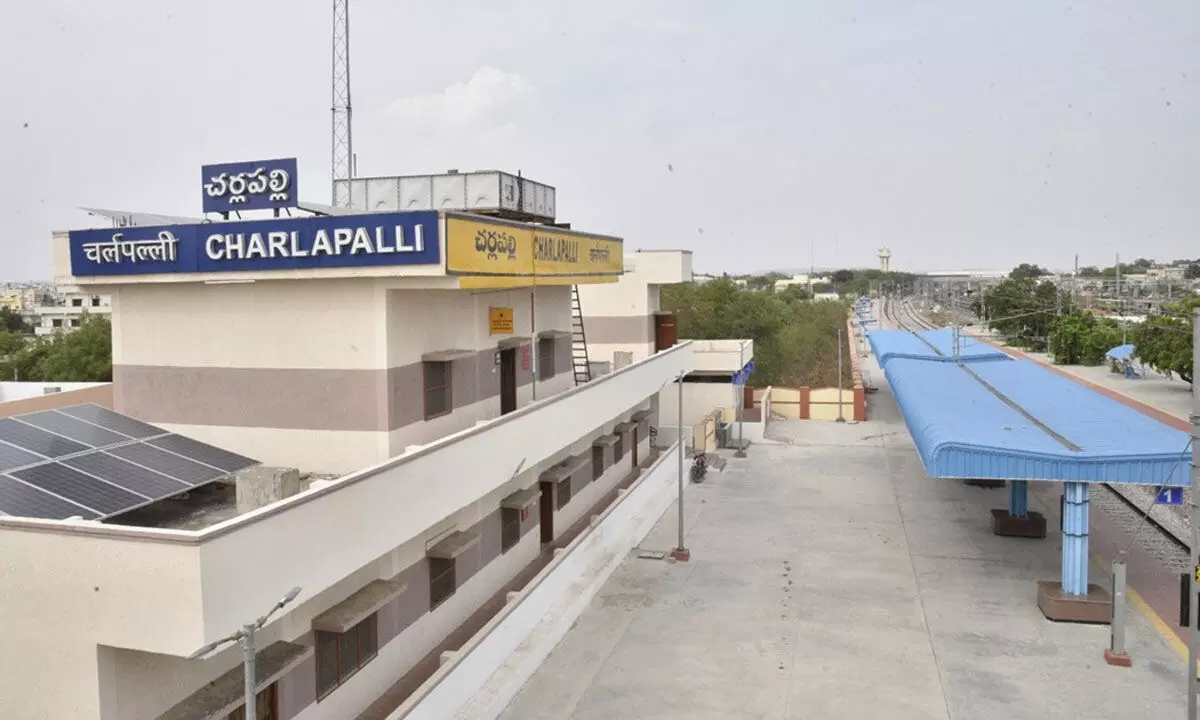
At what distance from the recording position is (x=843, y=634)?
22.0 m

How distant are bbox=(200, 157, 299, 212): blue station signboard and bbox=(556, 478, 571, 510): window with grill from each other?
458 inches

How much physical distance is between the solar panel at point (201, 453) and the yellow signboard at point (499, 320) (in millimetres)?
7435

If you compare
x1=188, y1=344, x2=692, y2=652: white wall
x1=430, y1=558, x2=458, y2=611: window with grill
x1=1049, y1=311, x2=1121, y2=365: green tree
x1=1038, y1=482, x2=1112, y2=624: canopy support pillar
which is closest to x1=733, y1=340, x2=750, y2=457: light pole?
x1=1038, y1=482, x2=1112, y2=624: canopy support pillar

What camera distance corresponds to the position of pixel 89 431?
584 inches

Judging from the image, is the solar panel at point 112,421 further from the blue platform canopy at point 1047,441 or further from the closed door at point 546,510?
the blue platform canopy at point 1047,441

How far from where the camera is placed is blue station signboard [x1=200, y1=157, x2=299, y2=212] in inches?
712

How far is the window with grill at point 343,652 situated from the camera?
14.4 m

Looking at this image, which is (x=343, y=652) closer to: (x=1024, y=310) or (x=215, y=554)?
(x=215, y=554)

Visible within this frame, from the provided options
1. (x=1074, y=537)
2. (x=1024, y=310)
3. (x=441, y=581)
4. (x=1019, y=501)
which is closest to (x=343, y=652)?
(x=441, y=581)

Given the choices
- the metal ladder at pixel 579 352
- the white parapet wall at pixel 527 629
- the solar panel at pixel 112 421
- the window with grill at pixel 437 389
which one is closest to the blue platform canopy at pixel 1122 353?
the metal ladder at pixel 579 352

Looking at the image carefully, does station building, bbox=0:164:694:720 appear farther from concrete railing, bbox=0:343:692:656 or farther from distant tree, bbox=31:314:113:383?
distant tree, bbox=31:314:113:383

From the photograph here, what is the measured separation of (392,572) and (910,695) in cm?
1087

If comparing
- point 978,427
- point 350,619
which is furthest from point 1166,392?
point 350,619

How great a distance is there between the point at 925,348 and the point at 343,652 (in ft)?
142
